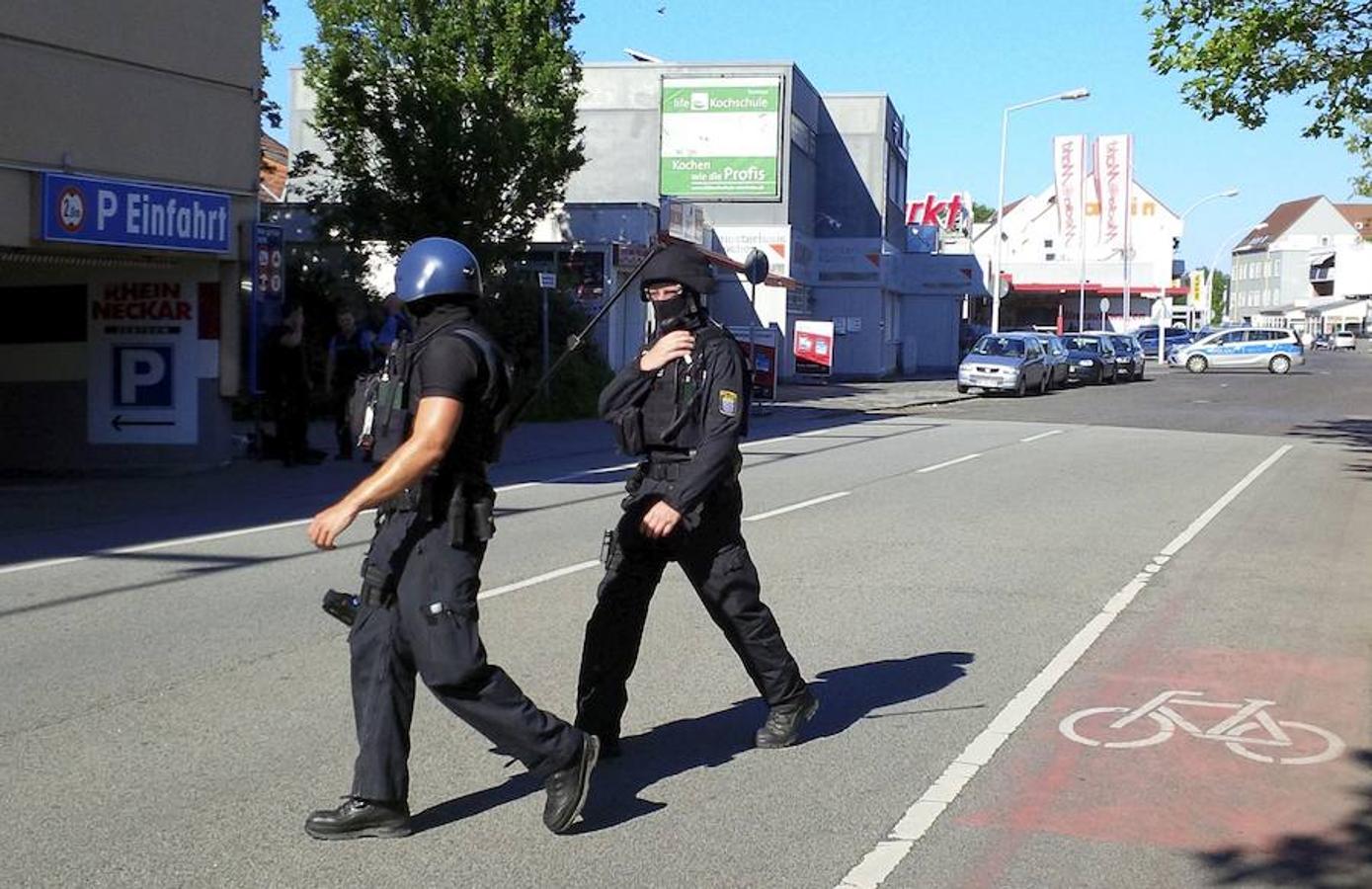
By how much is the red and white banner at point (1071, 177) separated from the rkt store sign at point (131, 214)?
49148 mm

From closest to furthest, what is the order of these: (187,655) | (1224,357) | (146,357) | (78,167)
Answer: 1. (187,655)
2. (78,167)
3. (146,357)
4. (1224,357)

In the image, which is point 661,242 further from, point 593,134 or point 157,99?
point 593,134

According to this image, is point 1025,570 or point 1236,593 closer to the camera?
point 1236,593

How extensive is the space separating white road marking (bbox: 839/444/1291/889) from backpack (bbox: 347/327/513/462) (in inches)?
67.9

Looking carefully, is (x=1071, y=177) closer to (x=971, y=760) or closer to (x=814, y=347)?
(x=814, y=347)

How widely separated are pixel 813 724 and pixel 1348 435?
23058 millimetres

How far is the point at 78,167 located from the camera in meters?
15.0

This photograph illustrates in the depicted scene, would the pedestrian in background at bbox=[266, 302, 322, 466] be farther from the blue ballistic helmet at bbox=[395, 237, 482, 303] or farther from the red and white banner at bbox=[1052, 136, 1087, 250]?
the red and white banner at bbox=[1052, 136, 1087, 250]

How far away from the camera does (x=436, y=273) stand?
192 inches

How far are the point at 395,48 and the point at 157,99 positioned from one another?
1018 cm

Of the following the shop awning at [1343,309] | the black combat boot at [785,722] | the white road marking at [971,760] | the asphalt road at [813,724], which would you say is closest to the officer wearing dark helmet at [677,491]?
the black combat boot at [785,722]

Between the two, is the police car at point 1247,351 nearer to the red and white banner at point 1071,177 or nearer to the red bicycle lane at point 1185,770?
the red and white banner at point 1071,177

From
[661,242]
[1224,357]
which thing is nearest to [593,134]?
[1224,357]

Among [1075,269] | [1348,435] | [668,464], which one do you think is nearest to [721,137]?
[1348,435]
